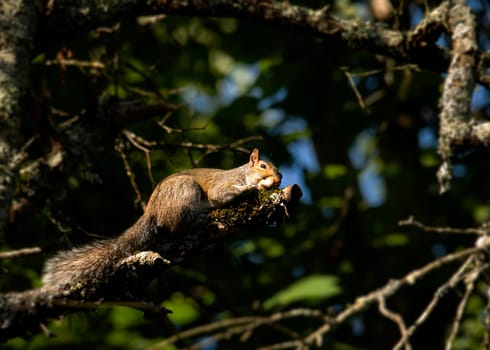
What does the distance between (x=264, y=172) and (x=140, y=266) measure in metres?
1.40

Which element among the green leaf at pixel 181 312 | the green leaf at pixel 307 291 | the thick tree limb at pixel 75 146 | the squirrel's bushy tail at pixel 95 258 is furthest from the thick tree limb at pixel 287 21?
the green leaf at pixel 181 312

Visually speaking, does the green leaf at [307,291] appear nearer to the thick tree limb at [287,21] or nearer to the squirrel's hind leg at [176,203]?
the thick tree limb at [287,21]

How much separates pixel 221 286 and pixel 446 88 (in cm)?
239

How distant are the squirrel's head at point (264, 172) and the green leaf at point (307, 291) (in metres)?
1.59

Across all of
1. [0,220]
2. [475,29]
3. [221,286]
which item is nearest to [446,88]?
[475,29]

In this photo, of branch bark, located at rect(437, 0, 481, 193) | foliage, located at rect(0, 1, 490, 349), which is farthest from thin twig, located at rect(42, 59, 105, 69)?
branch bark, located at rect(437, 0, 481, 193)

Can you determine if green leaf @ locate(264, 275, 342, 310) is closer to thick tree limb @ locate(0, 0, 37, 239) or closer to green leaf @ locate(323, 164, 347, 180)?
green leaf @ locate(323, 164, 347, 180)

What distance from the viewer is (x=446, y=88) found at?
11.4 feet

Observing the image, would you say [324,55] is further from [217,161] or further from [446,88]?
[446,88]

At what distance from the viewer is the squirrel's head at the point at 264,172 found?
11.1 ft

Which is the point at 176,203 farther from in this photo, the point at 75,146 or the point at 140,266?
the point at 75,146

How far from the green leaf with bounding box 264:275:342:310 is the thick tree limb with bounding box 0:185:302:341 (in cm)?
233

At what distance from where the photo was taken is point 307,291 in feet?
16.5

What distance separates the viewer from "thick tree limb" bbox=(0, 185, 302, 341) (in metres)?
2.12
